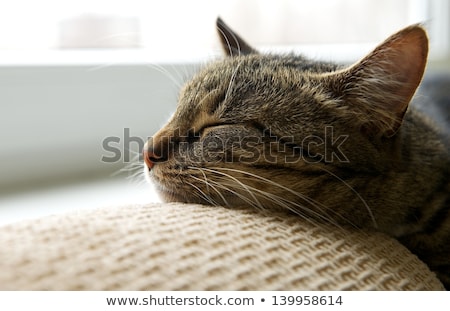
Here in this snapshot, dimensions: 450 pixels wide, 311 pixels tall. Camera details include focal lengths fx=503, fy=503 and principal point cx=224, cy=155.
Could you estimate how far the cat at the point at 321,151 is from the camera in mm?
853

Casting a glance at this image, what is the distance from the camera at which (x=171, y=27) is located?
1.73 meters

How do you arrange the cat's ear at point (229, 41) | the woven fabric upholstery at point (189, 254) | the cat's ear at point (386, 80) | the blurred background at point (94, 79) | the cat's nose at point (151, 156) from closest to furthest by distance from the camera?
the woven fabric upholstery at point (189, 254) < the cat's ear at point (386, 80) < the cat's nose at point (151, 156) < the cat's ear at point (229, 41) < the blurred background at point (94, 79)

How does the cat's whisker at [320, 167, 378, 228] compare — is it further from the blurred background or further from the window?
the window

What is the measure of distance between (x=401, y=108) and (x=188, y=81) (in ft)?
1.48

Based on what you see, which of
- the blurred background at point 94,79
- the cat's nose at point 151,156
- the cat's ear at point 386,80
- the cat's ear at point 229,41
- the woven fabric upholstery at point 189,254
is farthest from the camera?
the blurred background at point 94,79

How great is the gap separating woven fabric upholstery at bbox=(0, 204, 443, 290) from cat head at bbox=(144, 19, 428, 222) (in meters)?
0.10

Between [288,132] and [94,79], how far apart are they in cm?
92

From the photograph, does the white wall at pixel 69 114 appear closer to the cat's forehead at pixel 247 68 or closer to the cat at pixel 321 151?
the cat's forehead at pixel 247 68

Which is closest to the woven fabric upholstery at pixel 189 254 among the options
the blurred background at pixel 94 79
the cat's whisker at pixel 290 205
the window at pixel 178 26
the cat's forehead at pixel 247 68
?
the cat's whisker at pixel 290 205

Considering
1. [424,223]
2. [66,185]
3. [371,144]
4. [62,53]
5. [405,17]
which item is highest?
[405,17]

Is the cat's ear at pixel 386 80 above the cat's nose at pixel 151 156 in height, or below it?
→ above
